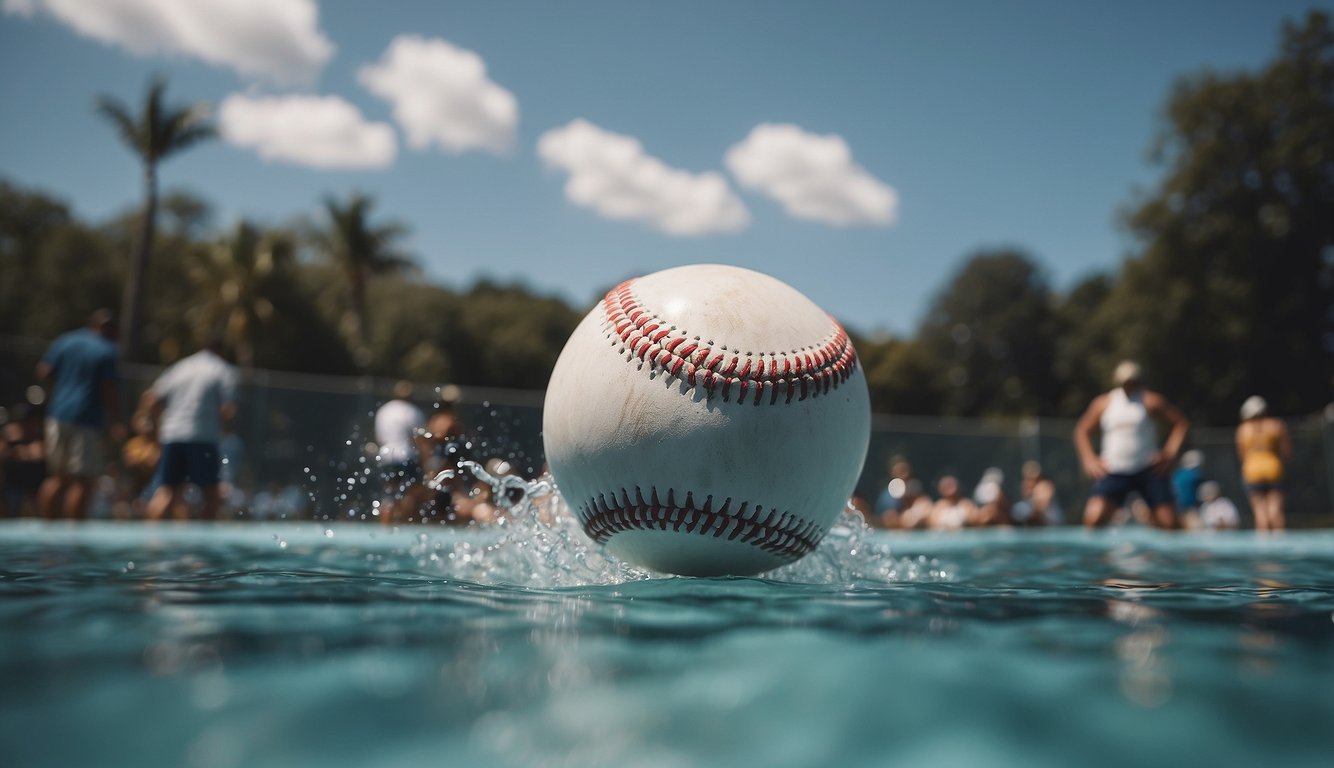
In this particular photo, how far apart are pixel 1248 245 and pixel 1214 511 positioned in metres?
12.3

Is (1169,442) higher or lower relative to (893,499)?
higher

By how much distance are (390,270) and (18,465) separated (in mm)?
28627

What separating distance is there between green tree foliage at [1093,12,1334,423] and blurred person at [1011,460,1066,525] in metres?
11.4

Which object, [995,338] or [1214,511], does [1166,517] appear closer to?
[1214,511]

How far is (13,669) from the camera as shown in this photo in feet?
6.43

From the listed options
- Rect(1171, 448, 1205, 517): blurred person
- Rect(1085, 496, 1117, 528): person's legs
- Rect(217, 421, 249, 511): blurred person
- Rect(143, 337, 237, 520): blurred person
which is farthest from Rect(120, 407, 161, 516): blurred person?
Rect(1171, 448, 1205, 517): blurred person

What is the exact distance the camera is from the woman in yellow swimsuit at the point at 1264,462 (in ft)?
34.9

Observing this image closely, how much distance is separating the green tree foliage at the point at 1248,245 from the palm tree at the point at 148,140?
92.8 feet

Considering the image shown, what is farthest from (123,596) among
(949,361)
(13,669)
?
(949,361)

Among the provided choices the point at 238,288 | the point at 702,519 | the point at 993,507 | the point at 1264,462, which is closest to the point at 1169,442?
the point at 1264,462

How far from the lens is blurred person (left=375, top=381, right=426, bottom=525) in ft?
30.3

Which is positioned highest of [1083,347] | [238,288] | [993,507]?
[238,288]

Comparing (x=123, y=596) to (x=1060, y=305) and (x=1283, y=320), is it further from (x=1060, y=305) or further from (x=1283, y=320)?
(x=1060, y=305)

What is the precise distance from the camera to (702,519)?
12.1 feet
